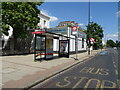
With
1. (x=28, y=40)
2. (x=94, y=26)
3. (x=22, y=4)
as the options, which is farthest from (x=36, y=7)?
(x=94, y=26)

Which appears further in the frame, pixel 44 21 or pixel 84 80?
pixel 44 21

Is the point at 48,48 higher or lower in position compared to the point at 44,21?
A: lower

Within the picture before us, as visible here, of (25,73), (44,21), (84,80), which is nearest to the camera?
(84,80)

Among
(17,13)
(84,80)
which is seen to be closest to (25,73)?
(84,80)

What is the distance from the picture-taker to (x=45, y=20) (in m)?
33.8

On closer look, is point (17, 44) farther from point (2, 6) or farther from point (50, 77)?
point (50, 77)

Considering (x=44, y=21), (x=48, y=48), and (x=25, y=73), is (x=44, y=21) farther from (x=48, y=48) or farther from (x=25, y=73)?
(x=25, y=73)

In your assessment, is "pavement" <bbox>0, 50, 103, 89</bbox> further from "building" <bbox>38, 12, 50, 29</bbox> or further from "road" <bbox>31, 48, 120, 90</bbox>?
"building" <bbox>38, 12, 50, 29</bbox>

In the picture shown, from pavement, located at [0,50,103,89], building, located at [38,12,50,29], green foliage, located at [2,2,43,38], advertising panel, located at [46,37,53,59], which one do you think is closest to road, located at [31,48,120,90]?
pavement, located at [0,50,103,89]

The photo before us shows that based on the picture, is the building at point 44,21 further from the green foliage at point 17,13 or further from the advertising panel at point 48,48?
the advertising panel at point 48,48

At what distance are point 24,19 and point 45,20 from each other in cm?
1763

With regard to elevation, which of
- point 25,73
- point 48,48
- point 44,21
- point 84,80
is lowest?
point 84,80

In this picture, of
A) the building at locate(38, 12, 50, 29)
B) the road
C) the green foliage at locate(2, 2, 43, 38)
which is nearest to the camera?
the road

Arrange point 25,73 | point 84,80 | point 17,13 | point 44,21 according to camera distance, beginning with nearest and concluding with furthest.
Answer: point 84,80 < point 25,73 < point 17,13 < point 44,21
